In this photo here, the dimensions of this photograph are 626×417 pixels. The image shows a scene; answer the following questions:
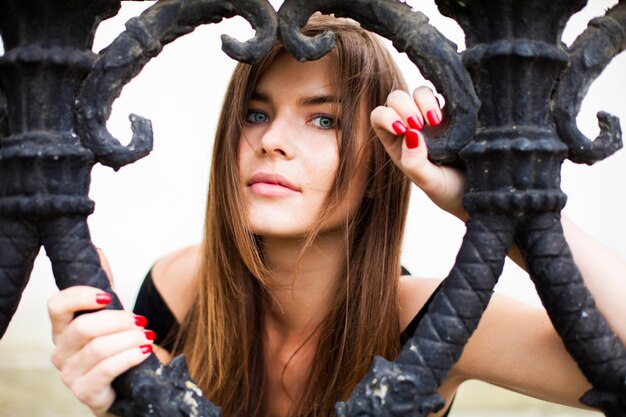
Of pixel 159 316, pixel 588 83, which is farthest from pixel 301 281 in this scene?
pixel 588 83

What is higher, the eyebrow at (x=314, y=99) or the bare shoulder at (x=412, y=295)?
the eyebrow at (x=314, y=99)

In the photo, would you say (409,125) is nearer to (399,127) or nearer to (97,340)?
(399,127)

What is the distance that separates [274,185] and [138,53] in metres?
0.54

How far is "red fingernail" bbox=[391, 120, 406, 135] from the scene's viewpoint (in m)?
1.05

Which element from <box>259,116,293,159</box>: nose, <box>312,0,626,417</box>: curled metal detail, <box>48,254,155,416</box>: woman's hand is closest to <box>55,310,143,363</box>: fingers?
<box>48,254,155,416</box>: woman's hand

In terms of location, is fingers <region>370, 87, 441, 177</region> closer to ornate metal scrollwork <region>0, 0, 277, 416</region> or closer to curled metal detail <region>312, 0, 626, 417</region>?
curled metal detail <region>312, 0, 626, 417</region>

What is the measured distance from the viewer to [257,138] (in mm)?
1576

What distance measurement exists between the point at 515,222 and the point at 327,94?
63 centimetres

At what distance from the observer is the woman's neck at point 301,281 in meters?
1.73

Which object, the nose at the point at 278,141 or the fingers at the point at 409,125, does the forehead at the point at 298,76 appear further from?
the fingers at the point at 409,125

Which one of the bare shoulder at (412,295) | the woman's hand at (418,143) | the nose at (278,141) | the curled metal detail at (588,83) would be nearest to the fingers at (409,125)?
the woman's hand at (418,143)

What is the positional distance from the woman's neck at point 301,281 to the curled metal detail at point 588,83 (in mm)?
780

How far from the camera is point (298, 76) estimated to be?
150 cm

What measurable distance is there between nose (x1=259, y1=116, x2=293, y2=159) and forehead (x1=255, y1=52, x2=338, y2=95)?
0.07 metres
